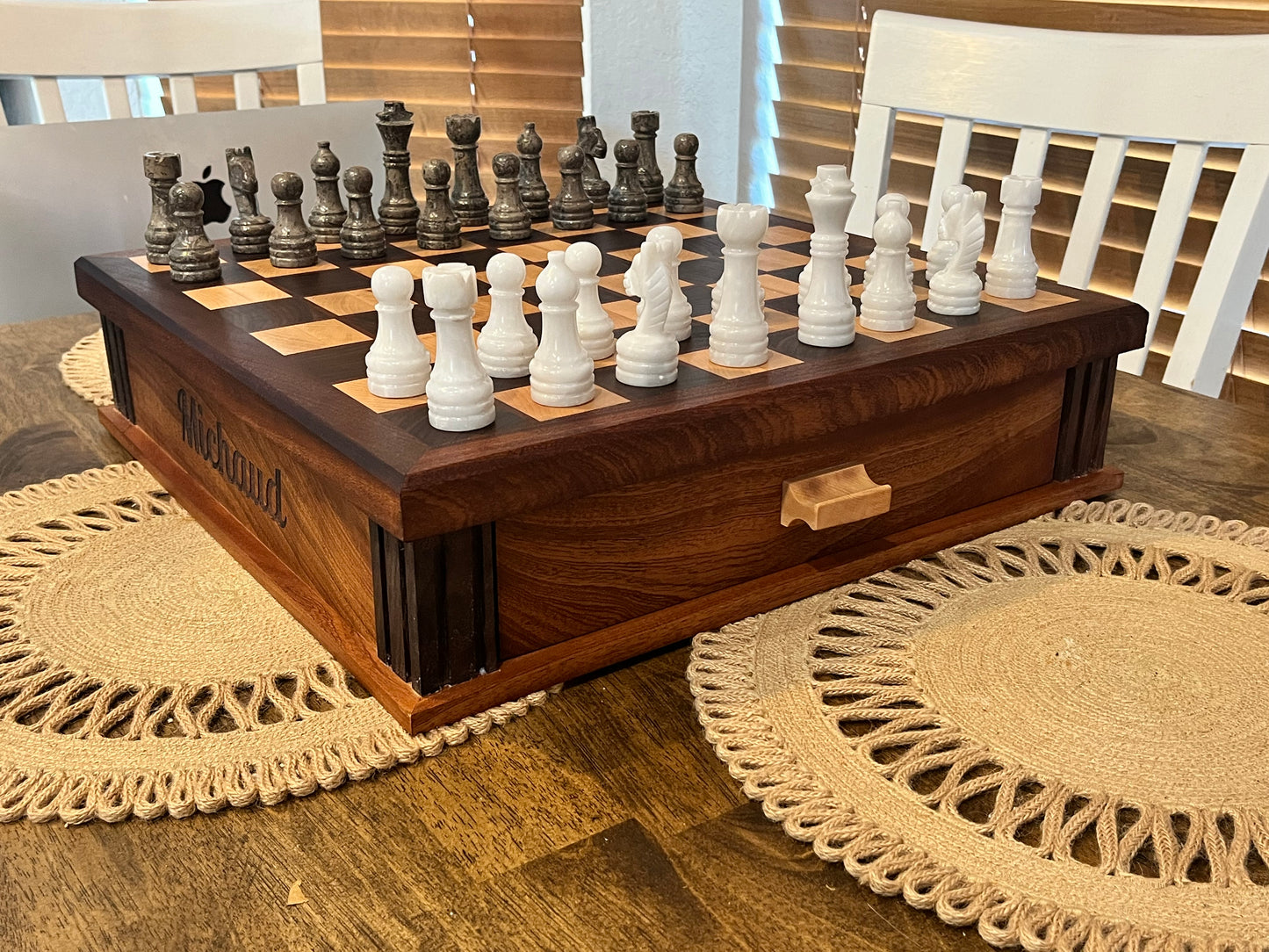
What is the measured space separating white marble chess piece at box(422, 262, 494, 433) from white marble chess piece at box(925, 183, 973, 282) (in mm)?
525

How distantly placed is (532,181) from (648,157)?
0.17 meters

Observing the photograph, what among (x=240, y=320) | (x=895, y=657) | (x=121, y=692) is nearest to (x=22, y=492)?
(x=240, y=320)

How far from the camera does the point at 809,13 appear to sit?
3.31m

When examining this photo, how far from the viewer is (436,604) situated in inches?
33.3

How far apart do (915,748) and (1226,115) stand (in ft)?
3.46

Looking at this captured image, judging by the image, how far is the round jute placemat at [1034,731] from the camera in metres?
0.69

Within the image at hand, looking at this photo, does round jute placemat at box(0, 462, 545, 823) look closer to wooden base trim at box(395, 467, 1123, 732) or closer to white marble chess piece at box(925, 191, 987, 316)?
wooden base trim at box(395, 467, 1123, 732)

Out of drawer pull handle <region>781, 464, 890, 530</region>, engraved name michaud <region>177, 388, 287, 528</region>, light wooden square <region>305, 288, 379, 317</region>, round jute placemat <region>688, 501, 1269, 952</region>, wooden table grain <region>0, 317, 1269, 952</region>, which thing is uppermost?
Result: light wooden square <region>305, 288, 379, 317</region>

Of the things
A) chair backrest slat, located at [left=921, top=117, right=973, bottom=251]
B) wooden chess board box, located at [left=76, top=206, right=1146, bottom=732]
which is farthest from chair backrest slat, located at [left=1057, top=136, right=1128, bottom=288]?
wooden chess board box, located at [left=76, top=206, right=1146, bottom=732]

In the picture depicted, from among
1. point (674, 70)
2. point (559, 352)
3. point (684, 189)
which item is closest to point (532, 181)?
point (684, 189)

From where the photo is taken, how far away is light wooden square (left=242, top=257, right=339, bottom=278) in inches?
50.1

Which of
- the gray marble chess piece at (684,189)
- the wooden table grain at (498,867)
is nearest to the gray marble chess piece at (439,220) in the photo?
the gray marble chess piece at (684,189)

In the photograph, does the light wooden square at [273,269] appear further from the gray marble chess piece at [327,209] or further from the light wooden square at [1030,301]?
the light wooden square at [1030,301]

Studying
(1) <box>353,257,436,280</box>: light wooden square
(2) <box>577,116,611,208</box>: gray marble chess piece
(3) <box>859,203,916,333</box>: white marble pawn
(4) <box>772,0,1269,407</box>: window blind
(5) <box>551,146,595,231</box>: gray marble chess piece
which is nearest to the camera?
(3) <box>859,203,916,333</box>: white marble pawn
